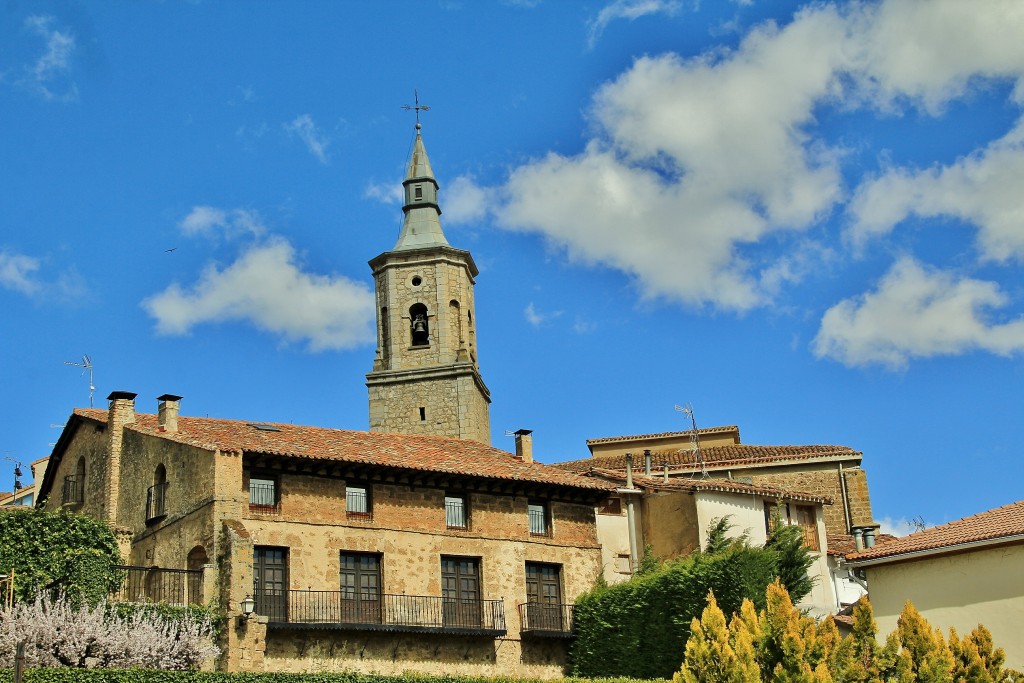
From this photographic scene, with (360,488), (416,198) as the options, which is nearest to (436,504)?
(360,488)

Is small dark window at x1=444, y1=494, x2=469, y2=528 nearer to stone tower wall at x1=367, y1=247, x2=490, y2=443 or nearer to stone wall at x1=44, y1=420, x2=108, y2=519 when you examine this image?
stone wall at x1=44, y1=420, x2=108, y2=519

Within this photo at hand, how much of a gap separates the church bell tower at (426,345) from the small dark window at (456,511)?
18363 mm

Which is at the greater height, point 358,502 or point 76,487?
point 76,487

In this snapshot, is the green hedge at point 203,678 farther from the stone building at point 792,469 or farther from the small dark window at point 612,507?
the stone building at point 792,469

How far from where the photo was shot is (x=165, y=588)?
37438 mm

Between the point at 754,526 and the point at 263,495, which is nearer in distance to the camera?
the point at 263,495

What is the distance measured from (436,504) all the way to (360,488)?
2457mm

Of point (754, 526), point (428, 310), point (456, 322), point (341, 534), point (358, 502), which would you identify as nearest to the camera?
point (341, 534)

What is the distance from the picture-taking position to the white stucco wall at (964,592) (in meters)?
30.5

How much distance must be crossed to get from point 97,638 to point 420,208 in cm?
3688

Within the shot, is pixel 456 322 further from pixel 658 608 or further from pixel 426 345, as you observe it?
pixel 658 608

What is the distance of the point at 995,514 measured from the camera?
1304 inches

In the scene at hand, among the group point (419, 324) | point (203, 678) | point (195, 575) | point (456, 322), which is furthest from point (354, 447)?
point (456, 322)

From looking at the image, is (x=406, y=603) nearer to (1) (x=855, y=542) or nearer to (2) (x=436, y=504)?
(2) (x=436, y=504)
